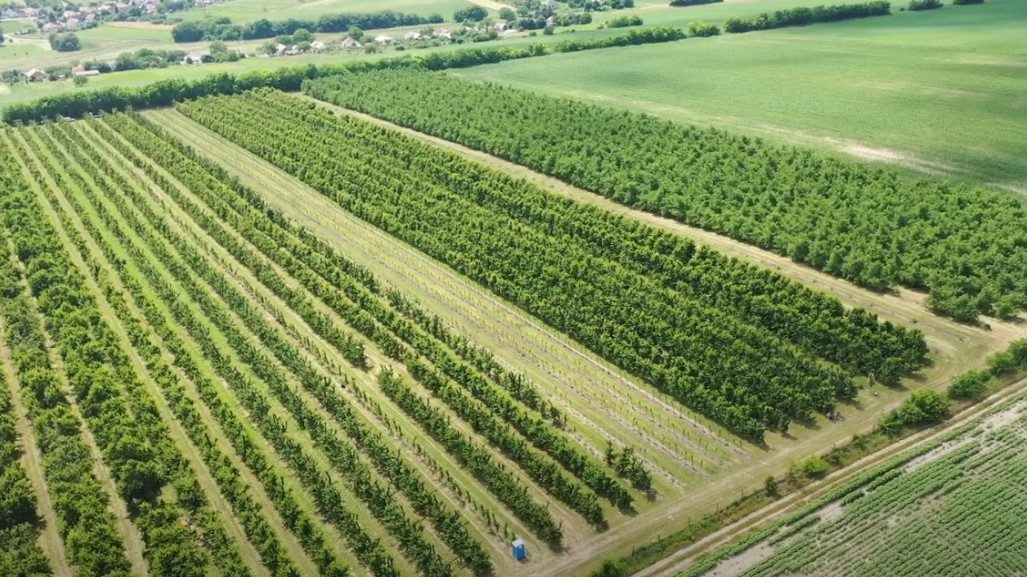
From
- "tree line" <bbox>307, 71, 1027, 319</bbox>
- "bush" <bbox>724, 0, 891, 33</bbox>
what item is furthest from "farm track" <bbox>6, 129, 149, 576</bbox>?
"bush" <bbox>724, 0, 891, 33</bbox>

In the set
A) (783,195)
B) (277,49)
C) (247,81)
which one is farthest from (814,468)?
(277,49)

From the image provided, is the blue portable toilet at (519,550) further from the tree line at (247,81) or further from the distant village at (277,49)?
the distant village at (277,49)

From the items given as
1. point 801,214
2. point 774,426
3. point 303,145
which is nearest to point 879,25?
point 801,214

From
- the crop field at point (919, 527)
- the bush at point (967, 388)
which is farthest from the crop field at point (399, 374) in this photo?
the crop field at point (919, 527)

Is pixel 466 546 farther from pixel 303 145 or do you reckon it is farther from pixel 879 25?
pixel 879 25

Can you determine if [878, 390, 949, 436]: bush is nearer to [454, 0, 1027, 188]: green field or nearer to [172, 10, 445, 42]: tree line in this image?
[454, 0, 1027, 188]: green field

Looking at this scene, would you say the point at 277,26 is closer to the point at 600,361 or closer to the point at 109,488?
the point at 600,361
